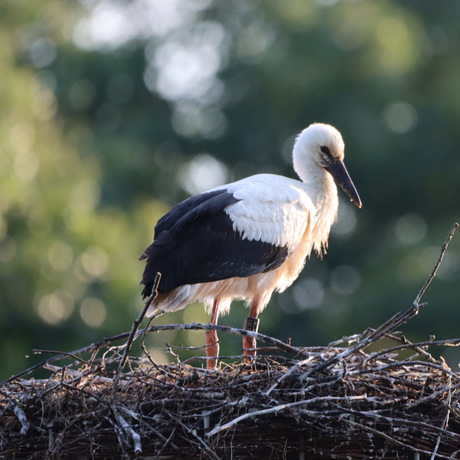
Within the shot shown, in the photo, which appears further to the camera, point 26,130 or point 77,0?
point 77,0

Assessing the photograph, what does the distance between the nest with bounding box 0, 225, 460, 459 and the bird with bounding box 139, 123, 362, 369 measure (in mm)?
1193

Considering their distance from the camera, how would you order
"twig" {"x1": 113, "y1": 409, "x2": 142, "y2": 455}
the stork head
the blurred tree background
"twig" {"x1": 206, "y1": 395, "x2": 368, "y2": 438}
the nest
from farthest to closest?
the blurred tree background < the stork head < the nest < "twig" {"x1": 113, "y1": 409, "x2": 142, "y2": 455} < "twig" {"x1": 206, "y1": 395, "x2": 368, "y2": 438}

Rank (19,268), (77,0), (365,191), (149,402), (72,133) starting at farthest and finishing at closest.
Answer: (77,0), (365,191), (72,133), (19,268), (149,402)

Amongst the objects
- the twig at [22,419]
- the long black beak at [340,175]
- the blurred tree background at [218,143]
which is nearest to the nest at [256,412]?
the twig at [22,419]

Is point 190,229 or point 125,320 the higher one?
point 190,229

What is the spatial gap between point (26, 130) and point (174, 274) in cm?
854

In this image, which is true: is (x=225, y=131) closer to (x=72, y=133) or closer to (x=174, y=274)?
(x=72, y=133)

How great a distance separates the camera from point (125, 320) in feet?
48.7

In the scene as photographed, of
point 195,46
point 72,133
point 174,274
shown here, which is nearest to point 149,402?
point 174,274

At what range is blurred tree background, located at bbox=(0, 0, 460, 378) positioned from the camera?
14.8 metres

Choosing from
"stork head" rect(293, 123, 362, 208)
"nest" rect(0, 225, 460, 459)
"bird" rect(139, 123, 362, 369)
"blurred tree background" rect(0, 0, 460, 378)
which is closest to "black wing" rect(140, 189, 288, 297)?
"bird" rect(139, 123, 362, 369)

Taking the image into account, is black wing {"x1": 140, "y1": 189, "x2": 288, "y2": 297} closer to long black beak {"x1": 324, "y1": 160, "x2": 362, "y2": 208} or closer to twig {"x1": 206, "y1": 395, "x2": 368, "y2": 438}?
long black beak {"x1": 324, "y1": 160, "x2": 362, "y2": 208}

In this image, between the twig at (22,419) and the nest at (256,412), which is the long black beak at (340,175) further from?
the twig at (22,419)

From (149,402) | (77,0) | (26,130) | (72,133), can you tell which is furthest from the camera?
(77,0)
